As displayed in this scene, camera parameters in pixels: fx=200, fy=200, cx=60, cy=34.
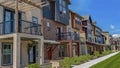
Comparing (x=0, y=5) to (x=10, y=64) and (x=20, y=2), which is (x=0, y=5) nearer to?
(x=20, y=2)

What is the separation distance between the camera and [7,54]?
21375 mm

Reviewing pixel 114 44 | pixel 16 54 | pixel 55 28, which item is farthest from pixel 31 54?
pixel 114 44

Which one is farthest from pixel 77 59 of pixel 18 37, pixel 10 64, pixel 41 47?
pixel 18 37

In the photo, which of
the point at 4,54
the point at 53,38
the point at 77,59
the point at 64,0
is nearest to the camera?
the point at 4,54

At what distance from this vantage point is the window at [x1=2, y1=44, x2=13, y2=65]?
20.9 meters

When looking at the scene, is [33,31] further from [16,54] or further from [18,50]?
[16,54]

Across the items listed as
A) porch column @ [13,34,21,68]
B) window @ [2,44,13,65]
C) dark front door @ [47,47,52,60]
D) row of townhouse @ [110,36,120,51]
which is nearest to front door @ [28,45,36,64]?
window @ [2,44,13,65]

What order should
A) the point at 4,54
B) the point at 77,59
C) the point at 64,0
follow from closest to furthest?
the point at 4,54 → the point at 77,59 → the point at 64,0

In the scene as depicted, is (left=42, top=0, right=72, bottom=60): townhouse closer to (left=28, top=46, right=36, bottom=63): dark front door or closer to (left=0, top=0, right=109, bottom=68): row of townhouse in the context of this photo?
(left=0, top=0, right=109, bottom=68): row of townhouse

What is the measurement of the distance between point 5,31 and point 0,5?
2811 mm

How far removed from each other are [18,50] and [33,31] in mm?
4937

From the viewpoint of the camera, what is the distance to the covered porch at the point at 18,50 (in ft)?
57.1

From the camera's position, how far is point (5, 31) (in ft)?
67.5

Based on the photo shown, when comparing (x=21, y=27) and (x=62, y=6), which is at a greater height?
(x=62, y=6)
